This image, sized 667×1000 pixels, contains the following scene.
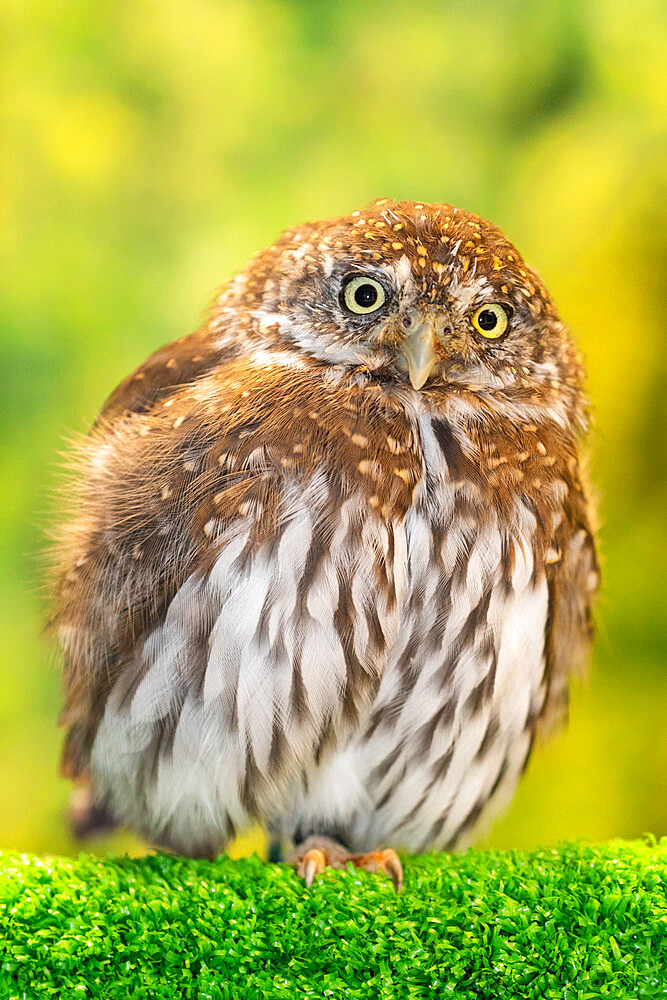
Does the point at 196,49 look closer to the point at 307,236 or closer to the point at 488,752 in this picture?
the point at 307,236

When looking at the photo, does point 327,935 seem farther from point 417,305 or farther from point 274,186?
point 274,186

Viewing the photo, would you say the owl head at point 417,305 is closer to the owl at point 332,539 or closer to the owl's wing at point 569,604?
the owl at point 332,539

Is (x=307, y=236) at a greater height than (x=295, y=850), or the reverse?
(x=307, y=236)

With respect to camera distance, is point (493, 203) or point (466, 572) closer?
point (466, 572)

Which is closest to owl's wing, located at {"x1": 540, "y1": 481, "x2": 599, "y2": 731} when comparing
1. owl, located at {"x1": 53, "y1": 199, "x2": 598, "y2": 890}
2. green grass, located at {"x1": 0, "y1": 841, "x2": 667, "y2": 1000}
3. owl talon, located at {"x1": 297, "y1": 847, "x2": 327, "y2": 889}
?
owl, located at {"x1": 53, "y1": 199, "x2": 598, "y2": 890}

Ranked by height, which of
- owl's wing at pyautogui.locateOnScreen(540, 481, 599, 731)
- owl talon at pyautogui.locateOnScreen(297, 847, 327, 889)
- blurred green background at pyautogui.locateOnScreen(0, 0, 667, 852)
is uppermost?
blurred green background at pyautogui.locateOnScreen(0, 0, 667, 852)

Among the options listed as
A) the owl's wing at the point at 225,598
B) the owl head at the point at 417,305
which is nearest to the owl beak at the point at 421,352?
the owl head at the point at 417,305

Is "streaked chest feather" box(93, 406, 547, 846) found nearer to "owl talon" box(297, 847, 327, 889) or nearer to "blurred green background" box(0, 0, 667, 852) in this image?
"owl talon" box(297, 847, 327, 889)

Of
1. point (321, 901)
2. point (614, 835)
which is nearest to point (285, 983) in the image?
point (321, 901)
